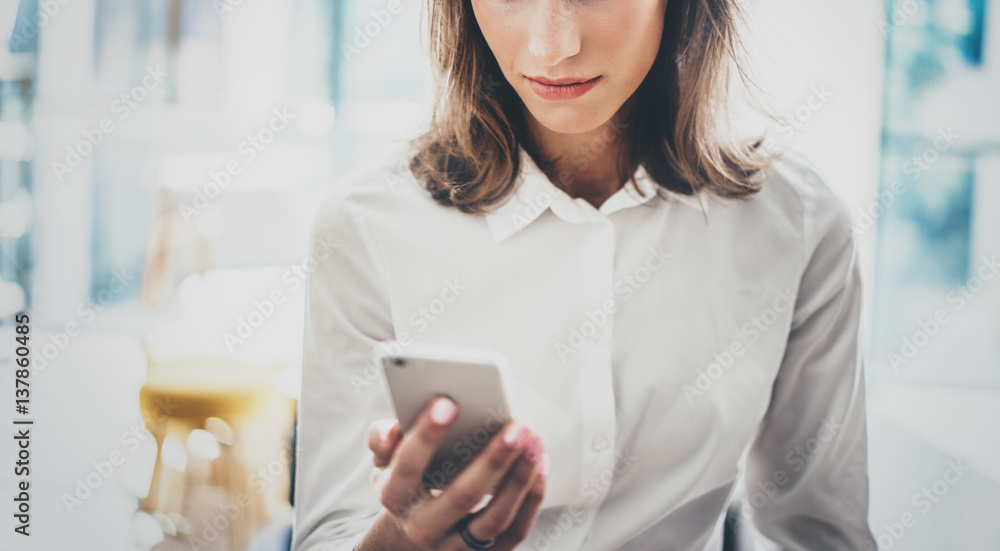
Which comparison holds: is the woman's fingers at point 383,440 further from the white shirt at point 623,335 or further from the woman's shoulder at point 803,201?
the woman's shoulder at point 803,201

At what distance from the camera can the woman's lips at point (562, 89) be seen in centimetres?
65

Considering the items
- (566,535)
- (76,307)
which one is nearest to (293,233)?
(76,307)

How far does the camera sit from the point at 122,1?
5.84 ft

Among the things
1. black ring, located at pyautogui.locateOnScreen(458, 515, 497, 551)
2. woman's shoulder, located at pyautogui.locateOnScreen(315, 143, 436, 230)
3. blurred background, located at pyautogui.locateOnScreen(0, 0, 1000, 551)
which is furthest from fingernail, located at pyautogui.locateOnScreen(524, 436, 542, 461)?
blurred background, located at pyautogui.locateOnScreen(0, 0, 1000, 551)

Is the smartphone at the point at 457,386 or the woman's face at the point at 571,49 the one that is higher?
the woman's face at the point at 571,49

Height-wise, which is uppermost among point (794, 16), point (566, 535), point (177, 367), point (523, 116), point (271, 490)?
point (794, 16)

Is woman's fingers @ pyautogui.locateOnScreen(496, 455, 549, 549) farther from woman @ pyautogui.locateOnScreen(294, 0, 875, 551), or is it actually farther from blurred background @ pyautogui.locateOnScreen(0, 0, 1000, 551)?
blurred background @ pyautogui.locateOnScreen(0, 0, 1000, 551)

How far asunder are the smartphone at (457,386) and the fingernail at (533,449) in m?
0.03

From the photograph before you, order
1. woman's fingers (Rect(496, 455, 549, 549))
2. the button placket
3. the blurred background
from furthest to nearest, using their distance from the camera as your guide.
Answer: the blurred background, the button placket, woman's fingers (Rect(496, 455, 549, 549))

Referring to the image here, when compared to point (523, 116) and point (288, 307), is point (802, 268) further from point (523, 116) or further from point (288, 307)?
point (288, 307)

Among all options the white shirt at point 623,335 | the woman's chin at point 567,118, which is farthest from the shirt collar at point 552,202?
the woman's chin at point 567,118

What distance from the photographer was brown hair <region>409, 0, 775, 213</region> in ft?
2.56

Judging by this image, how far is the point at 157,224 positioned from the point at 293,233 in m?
0.42

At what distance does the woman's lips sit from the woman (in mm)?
74
